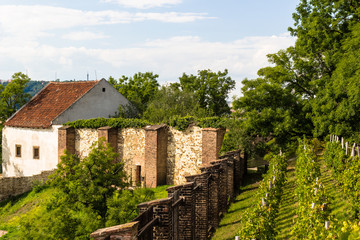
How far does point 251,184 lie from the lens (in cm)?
2033

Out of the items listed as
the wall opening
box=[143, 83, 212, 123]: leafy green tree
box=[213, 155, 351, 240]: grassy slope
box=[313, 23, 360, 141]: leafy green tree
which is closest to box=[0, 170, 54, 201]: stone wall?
the wall opening

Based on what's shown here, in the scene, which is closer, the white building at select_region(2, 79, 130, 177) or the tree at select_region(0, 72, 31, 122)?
the white building at select_region(2, 79, 130, 177)

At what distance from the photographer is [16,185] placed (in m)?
24.0

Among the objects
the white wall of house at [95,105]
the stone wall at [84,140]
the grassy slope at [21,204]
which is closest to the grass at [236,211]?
the grassy slope at [21,204]

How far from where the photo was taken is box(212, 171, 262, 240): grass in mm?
12336

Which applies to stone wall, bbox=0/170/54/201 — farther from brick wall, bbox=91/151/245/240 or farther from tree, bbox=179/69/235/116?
tree, bbox=179/69/235/116

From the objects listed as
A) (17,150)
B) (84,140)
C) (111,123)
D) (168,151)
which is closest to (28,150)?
(17,150)

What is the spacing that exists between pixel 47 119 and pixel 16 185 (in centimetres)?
559

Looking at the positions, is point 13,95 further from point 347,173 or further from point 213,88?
point 347,173

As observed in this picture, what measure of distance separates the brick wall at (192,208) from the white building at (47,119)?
44.8 ft

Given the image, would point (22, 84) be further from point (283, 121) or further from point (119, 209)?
point (119, 209)

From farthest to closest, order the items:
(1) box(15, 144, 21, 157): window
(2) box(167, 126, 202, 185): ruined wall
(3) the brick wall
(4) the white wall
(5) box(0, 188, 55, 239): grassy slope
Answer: (1) box(15, 144, 21, 157): window → (4) the white wall → (2) box(167, 126, 202, 185): ruined wall → (5) box(0, 188, 55, 239): grassy slope → (3) the brick wall

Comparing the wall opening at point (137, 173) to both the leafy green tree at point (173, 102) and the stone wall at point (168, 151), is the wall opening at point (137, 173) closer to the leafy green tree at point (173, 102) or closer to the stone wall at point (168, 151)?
the stone wall at point (168, 151)

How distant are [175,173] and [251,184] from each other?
5.03 metres
